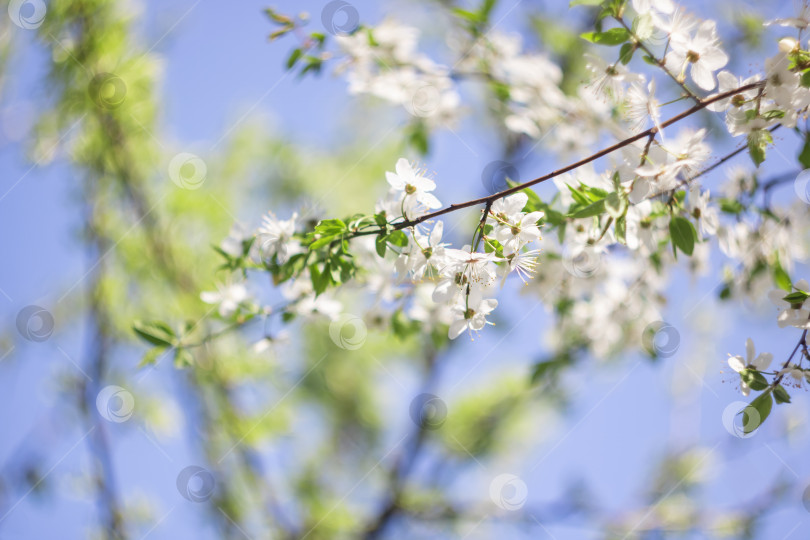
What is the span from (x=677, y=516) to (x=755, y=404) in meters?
2.19

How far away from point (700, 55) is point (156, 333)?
3.85 feet

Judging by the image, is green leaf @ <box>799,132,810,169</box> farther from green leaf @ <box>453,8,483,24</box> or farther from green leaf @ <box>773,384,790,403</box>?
green leaf @ <box>453,8,483,24</box>

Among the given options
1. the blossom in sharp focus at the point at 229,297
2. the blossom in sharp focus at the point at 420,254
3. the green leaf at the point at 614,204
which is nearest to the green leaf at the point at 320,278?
the blossom in sharp focus at the point at 420,254

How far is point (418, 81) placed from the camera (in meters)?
1.72

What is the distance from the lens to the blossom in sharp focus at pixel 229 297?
115 centimetres

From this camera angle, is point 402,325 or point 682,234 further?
point 402,325

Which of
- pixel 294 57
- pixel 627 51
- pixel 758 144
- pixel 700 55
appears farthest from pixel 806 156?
pixel 294 57

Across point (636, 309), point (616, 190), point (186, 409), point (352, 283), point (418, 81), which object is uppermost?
point (418, 81)

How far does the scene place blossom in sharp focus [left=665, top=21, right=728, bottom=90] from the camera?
0.87 m

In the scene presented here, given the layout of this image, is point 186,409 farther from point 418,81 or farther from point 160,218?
point 418,81

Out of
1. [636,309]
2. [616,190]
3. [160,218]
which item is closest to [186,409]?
[160,218]

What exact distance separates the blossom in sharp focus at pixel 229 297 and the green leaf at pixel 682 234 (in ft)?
2.95

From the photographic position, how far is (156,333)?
1077 mm

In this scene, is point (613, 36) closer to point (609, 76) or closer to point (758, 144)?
point (609, 76)
